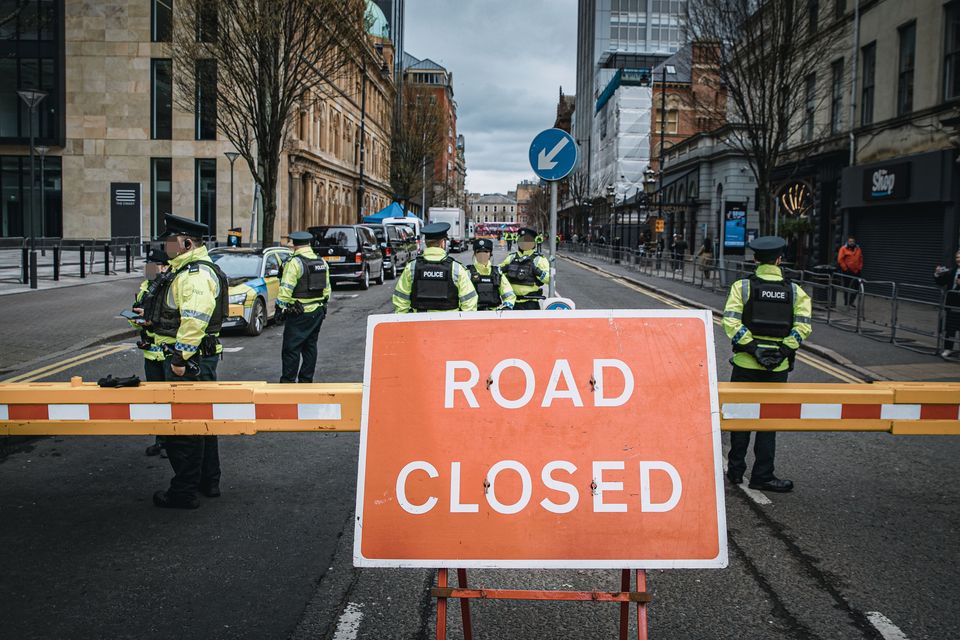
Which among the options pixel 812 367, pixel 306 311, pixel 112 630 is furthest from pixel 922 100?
pixel 112 630

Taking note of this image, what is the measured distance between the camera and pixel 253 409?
4852 mm

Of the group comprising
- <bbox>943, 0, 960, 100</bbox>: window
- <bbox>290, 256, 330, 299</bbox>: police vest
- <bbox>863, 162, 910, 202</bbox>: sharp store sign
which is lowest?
<bbox>290, 256, 330, 299</bbox>: police vest

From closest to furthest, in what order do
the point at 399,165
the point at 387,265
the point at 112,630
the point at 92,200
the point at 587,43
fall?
the point at 112,630 < the point at 387,265 < the point at 92,200 < the point at 399,165 < the point at 587,43

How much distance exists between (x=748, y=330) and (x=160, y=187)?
1705 inches

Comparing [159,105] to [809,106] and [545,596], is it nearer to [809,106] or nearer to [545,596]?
[809,106]

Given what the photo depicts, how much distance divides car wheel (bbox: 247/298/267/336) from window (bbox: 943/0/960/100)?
17905 millimetres

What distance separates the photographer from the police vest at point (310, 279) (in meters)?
9.38

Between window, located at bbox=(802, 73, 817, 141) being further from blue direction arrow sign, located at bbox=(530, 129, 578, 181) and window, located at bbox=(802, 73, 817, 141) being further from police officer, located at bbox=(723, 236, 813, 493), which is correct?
police officer, located at bbox=(723, 236, 813, 493)

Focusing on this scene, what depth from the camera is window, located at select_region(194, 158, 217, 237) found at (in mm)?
44094

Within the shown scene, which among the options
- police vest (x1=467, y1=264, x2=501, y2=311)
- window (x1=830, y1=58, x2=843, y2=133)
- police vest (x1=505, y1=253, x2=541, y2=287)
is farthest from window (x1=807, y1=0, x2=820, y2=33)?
police vest (x1=467, y1=264, x2=501, y2=311)

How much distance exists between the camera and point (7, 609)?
4.22 meters

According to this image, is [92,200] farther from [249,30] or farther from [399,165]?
[399,165]

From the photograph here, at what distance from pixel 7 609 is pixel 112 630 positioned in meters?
0.65

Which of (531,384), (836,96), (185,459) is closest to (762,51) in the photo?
(836,96)
